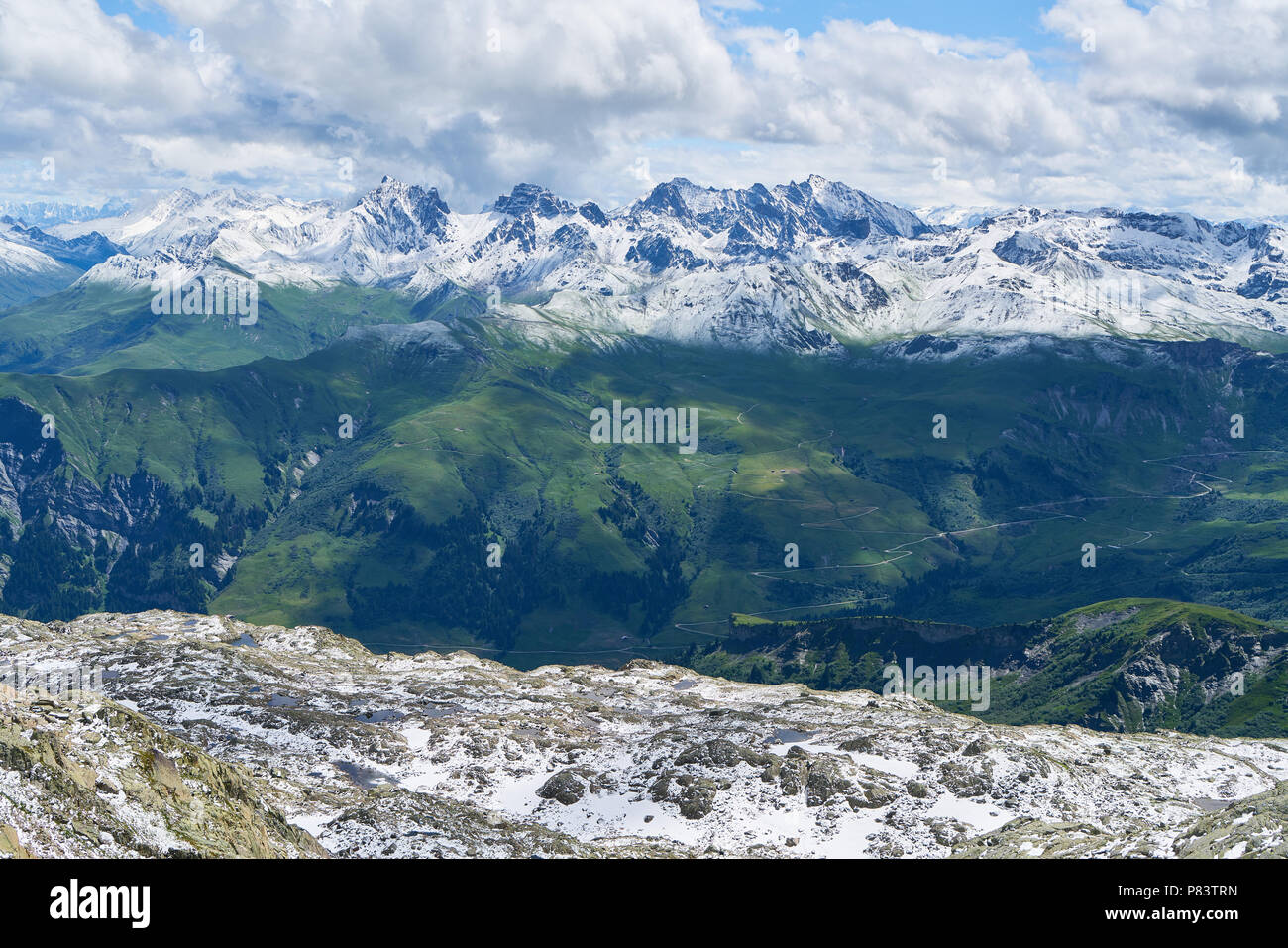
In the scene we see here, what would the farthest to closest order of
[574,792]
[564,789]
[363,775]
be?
[363,775] → [564,789] → [574,792]

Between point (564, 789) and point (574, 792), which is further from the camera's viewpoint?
point (564, 789)

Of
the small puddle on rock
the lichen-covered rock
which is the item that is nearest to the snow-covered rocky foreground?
the lichen-covered rock

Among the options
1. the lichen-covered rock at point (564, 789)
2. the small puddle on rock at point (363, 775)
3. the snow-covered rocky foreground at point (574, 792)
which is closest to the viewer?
the snow-covered rocky foreground at point (574, 792)

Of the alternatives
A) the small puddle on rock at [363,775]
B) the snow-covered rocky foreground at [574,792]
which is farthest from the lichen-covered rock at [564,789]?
the small puddle on rock at [363,775]

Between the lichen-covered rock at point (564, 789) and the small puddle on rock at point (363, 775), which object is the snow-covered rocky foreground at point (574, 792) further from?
the small puddle on rock at point (363, 775)

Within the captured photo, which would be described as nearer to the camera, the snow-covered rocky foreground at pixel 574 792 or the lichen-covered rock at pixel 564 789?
the snow-covered rocky foreground at pixel 574 792

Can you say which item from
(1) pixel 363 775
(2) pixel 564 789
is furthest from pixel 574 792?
(1) pixel 363 775

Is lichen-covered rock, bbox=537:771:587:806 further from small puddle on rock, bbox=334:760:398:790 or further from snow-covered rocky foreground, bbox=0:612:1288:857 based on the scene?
small puddle on rock, bbox=334:760:398:790

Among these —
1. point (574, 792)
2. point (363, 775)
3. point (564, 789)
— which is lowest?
point (574, 792)

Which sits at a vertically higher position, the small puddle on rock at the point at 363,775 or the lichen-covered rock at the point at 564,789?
the small puddle on rock at the point at 363,775

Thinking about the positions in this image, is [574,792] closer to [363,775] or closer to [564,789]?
[564,789]

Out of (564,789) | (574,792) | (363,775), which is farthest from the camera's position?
(363,775)

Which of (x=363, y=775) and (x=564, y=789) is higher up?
(x=363, y=775)
